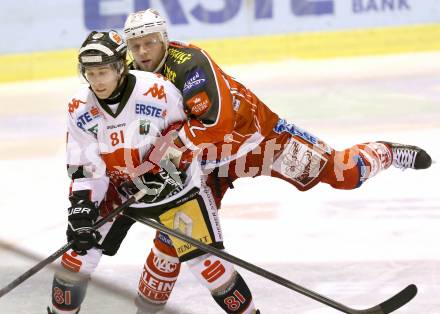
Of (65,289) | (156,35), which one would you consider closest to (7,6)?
(156,35)

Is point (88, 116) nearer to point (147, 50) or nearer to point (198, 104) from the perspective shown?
point (198, 104)

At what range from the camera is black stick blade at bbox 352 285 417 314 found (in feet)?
11.2

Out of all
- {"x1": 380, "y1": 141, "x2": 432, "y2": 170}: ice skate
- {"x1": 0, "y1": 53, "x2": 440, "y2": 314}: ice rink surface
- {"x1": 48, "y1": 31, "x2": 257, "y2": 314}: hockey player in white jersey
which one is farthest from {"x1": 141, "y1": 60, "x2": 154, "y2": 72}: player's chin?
{"x1": 380, "y1": 141, "x2": 432, "y2": 170}: ice skate

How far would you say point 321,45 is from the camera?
8.41 metres

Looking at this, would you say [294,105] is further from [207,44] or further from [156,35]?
[156,35]

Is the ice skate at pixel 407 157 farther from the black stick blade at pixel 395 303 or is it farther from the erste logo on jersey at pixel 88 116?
the erste logo on jersey at pixel 88 116

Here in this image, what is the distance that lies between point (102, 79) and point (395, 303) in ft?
4.16

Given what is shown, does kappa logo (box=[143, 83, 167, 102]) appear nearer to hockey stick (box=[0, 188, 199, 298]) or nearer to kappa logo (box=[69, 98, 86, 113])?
kappa logo (box=[69, 98, 86, 113])

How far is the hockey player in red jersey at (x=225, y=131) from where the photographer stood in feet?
11.6

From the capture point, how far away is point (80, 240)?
10.4ft

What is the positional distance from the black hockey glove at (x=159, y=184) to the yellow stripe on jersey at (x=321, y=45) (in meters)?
5.14

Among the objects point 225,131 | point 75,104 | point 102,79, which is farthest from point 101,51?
point 225,131

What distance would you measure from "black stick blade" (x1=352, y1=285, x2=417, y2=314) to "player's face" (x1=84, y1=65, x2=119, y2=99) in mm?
1147

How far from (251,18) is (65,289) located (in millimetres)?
5339
